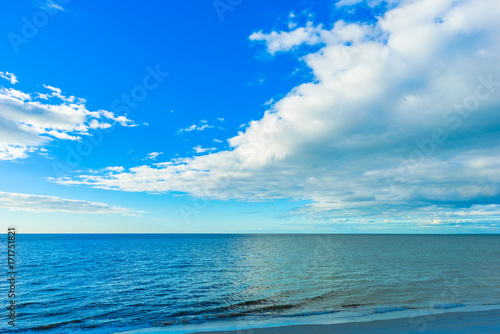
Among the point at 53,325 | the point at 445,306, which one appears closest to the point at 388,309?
the point at 445,306

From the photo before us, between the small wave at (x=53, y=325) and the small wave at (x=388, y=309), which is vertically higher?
the small wave at (x=388, y=309)

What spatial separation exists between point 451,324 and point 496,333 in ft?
9.01

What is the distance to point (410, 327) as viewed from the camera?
62.5ft

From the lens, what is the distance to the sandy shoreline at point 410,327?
1828cm

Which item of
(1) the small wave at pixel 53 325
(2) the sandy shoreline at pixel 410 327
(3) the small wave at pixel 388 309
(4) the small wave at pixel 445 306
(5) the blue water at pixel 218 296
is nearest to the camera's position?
(2) the sandy shoreline at pixel 410 327

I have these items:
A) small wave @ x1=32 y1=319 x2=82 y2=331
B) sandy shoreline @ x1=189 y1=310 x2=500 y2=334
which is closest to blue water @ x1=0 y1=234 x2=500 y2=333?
small wave @ x1=32 y1=319 x2=82 y2=331

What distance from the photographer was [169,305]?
87.7ft

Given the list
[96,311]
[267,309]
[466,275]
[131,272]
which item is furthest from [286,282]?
[466,275]

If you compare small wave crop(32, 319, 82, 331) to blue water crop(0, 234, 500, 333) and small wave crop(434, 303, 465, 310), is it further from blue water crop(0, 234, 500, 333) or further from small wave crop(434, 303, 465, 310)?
small wave crop(434, 303, 465, 310)

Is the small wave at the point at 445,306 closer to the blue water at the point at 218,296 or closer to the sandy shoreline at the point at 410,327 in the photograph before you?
the blue water at the point at 218,296

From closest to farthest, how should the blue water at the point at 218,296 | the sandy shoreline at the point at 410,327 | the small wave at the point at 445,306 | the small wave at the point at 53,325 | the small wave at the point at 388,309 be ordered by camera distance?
1. the sandy shoreline at the point at 410,327
2. the small wave at the point at 53,325
3. the blue water at the point at 218,296
4. the small wave at the point at 388,309
5. the small wave at the point at 445,306

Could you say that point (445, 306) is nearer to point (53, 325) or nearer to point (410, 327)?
point (410, 327)

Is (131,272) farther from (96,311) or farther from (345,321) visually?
(345,321)

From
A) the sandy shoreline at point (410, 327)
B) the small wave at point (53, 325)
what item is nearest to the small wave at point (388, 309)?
the sandy shoreline at point (410, 327)
